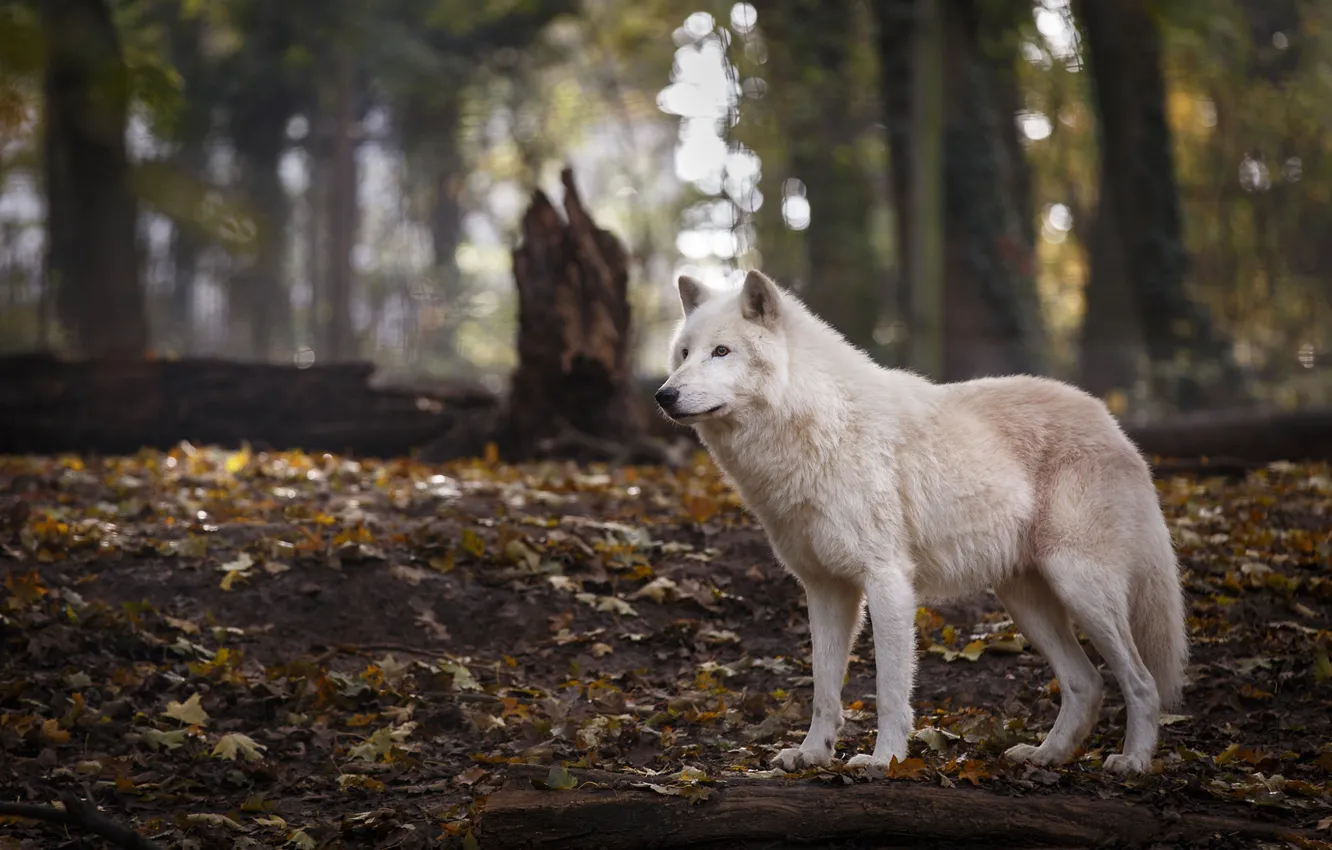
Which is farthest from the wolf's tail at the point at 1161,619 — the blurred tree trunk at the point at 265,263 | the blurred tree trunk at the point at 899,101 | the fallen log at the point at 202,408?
the blurred tree trunk at the point at 265,263

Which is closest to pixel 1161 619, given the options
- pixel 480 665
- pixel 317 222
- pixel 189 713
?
pixel 480 665

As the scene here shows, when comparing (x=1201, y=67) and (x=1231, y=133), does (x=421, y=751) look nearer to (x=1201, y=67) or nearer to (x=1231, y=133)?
(x=1201, y=67)

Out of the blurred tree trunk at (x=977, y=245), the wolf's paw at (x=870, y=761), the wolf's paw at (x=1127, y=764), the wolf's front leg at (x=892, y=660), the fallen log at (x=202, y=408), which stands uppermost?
the blurred tree trunk at (x=977, y=245)

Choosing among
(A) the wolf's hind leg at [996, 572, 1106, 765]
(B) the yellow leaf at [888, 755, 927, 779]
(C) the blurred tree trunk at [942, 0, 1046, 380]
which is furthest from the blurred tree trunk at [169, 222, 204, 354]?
(B) the yellow leaf at [888, 755, 927, 779]

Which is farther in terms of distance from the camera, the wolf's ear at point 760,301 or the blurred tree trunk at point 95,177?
the blurred tree trunk at point 95,177

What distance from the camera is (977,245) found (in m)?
15.8

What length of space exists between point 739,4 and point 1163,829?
1829cm

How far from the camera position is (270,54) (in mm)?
28562

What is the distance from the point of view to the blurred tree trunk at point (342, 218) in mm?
29250

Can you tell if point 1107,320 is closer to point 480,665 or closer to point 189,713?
point 480,665

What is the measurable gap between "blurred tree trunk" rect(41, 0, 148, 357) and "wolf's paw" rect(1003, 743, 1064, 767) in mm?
13165

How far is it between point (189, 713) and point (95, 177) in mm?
12147

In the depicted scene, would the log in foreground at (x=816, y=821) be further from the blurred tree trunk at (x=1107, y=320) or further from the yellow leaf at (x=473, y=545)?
the blurred tree trunk at (x=1107, y=320)

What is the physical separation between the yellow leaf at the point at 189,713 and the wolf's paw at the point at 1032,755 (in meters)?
4.05
